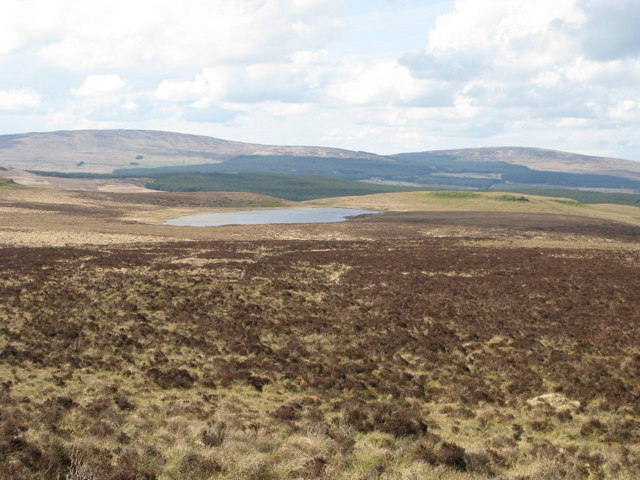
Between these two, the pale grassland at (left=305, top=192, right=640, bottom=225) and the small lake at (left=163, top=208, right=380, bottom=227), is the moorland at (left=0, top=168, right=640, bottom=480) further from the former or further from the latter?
the pale grassland at (left=305, top=192, right=640, bottom=225)

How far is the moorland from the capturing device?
14.4 metres

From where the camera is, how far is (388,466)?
1413 cm

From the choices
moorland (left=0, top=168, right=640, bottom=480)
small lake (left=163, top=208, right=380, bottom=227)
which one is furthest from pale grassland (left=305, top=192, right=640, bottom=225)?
moorland (left=0, top=168, right=640, bottom=480)

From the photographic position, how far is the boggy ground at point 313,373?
14.4m

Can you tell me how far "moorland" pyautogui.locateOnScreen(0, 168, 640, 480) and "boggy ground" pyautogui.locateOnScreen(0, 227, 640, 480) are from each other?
3.4 inches

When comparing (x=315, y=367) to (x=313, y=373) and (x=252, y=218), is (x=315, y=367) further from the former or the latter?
(x=252, y=218)

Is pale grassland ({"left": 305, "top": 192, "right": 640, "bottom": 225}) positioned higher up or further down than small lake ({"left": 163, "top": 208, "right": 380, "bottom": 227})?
higher up

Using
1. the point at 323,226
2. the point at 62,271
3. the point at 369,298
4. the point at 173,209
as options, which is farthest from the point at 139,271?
the point at 173,209

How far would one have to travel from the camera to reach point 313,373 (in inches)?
851

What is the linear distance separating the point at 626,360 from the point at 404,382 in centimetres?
929

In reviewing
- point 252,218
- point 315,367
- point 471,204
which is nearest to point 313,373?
point 315,367

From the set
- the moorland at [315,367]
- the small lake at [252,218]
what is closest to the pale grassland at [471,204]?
the small lake at [252,218]

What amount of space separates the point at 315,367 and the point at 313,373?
0.61 meters

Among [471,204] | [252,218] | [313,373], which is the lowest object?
[313,373]
